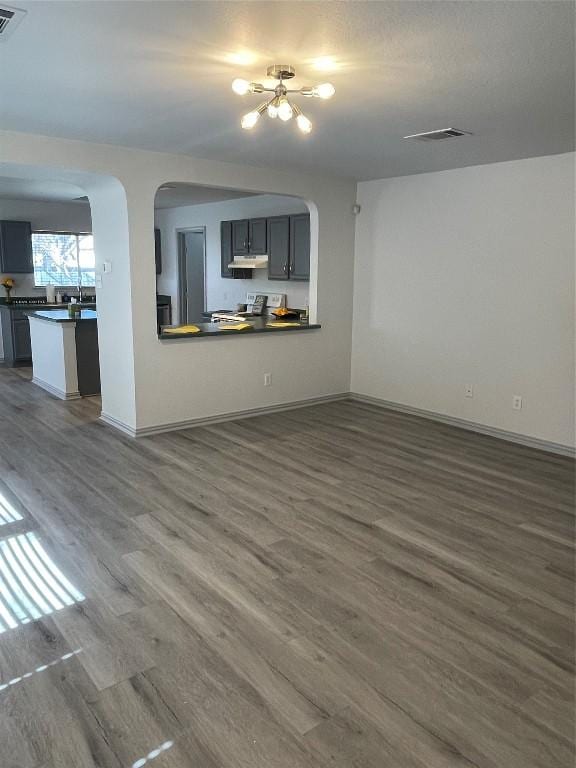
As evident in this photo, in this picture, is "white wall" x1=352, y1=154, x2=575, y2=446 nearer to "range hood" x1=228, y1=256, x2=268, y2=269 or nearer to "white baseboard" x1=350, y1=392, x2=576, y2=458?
"white baseboard" x1=350, y1=392, x2=576, y2=458

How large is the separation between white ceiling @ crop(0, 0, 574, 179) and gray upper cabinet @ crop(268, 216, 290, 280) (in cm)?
308

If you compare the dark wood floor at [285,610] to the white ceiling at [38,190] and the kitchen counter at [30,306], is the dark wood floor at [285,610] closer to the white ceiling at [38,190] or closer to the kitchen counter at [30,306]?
the white ceiling at [38,190]

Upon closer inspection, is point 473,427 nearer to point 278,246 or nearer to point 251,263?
point 278,246

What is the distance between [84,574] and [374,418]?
3.58 meters

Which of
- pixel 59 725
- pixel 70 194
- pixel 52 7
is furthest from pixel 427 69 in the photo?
pixel 70 194

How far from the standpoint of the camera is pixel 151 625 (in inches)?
96.0

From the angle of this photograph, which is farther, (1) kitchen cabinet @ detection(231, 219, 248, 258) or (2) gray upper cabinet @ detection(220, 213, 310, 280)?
(1) kitchen cabinet @ detection(231, 219, 248, 258)

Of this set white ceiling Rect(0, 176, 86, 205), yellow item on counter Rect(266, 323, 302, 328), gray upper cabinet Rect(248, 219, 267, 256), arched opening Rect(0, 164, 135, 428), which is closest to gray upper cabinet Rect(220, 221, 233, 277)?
gray upper cabinet Rect(248, 219, 267, 256)

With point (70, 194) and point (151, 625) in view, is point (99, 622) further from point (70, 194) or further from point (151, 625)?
point (70, 194)

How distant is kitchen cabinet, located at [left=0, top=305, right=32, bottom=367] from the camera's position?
8203mm

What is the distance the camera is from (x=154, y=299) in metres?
4.96

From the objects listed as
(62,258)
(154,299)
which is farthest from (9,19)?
(62,258)

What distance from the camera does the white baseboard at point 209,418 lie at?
5148 mm

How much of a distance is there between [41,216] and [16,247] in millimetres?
688
